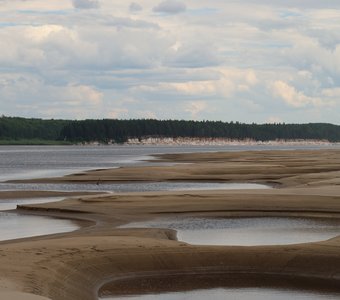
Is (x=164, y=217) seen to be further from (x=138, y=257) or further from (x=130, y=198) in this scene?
(x=138, y=257)

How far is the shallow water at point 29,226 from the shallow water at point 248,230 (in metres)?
3.17

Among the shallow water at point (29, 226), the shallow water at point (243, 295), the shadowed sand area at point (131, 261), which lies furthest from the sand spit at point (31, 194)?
the shallow water at point (243, 295)

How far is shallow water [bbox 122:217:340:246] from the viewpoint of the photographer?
107ft

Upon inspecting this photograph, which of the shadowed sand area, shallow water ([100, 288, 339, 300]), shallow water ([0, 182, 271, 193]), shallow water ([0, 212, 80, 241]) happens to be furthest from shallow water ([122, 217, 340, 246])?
shallow water ([0, 182, 271, 193])

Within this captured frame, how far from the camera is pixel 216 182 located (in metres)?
70.9

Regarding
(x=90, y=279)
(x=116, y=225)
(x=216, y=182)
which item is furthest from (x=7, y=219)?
(x=216, y=182)

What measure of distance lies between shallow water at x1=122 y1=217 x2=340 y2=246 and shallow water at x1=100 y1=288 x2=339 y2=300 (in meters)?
7.18

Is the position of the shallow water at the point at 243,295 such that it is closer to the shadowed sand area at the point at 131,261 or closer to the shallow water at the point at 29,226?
the shadowed sand area at the point at 131,261

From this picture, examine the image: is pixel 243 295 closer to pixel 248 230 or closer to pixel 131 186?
pixel 248 230

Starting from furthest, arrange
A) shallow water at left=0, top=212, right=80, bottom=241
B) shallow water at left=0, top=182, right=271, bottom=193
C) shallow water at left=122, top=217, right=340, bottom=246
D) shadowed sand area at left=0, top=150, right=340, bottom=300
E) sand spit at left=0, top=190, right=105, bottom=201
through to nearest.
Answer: shallow water at left=0, top=182, right=271, bottom=193
sand spit at left=0, top=190, right=105, bottom=201
shallow water at left=0, top=212, right=80, bottom=241
shallow water at left=122, top=217, right=340, bottom=246
shadowed sand area at left=0, top=150, right=340, bottom=300

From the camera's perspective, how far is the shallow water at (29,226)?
3447cm

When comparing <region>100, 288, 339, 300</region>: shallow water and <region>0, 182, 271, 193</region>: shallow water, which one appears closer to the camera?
<region>100, 288, 339, 300</region>: shallow water

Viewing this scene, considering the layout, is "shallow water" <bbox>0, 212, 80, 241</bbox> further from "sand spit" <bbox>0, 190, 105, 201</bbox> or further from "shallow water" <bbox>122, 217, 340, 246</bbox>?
"sand spit" <bbox>0, 190, 105, 201</bbox>

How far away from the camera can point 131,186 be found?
6712 cm
